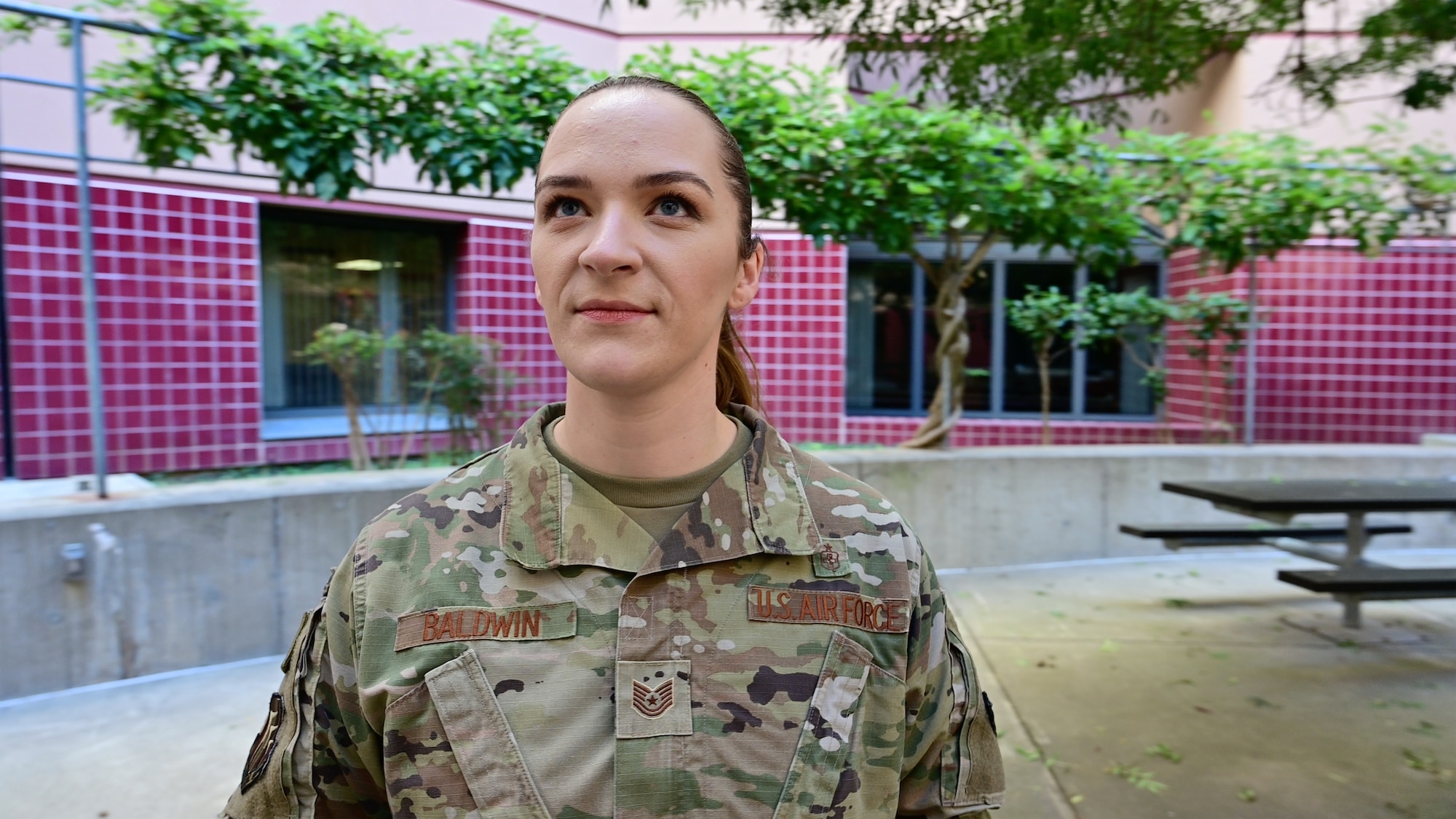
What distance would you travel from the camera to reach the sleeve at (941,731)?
143 centimetres

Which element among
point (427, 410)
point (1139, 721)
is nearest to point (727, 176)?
point (1139, 721)

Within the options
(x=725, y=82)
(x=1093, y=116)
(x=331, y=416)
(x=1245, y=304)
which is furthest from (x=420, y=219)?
(x=1245, y=304)

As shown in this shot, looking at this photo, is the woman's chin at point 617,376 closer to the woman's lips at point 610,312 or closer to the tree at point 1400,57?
the woman's lips at point 610,312

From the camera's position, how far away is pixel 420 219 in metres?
8.10

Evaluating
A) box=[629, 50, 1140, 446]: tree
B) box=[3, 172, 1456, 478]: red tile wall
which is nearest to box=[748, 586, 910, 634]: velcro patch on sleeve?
box=[3, 172, 1456, 478]: red tile wall

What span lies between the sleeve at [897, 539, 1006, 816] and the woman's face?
510 mm

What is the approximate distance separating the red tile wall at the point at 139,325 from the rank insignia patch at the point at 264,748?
5493mm

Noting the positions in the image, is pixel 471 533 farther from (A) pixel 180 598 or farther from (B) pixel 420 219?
(B) pixel 420 219

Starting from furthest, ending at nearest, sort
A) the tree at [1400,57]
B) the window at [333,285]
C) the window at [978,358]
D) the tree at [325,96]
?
the window at [978,358]
the window at [333,285]
the tree at [325,96]
the tree at [1400,57]

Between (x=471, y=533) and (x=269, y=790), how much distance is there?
410mm

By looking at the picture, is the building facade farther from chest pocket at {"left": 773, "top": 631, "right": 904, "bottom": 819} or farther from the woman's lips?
chest pocket at {"left": 773, "top": 631, "right": 904, "bottom": 819}

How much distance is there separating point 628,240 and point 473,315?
7.32 metres

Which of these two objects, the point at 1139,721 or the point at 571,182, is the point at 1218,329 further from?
the point at 571,182

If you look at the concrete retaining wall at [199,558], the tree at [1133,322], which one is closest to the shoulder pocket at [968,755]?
the concrete retaining wall at [199,558]
